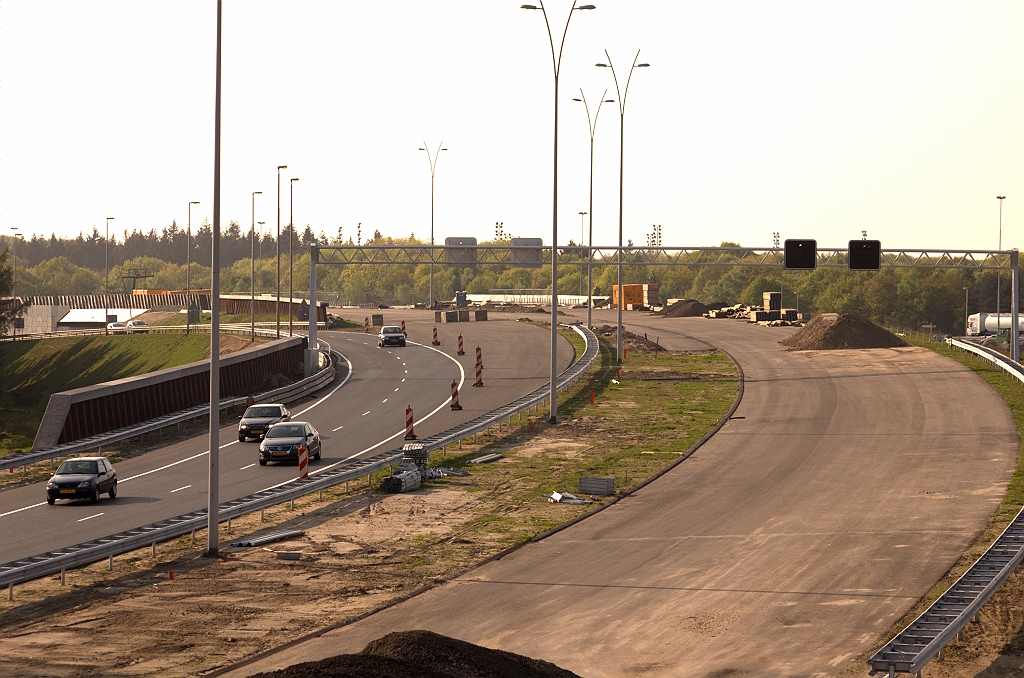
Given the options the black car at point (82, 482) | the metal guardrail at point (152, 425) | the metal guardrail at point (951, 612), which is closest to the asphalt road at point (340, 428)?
the black car at point (82, 482)

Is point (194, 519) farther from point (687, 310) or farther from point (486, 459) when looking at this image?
point (687, 310)

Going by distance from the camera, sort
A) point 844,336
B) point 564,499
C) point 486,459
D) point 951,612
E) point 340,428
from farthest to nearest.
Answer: point 844,336 < point 340,428 < point 486,459 < point 564,499 < point 951,612

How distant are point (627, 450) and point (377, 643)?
90.4 feet

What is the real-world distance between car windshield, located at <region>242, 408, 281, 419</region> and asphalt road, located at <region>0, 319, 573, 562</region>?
1252mm

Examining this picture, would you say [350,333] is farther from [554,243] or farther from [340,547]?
[340,547]

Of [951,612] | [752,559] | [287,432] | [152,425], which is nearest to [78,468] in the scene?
[287,432]

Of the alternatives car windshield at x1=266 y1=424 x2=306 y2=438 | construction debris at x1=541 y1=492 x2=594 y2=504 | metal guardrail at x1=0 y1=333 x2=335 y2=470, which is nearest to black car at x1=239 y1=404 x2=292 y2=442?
metal guardrail at x1=0 y1=333 x2=335 y2=470

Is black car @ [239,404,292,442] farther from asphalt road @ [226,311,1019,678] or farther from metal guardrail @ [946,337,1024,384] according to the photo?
metal guardrail @ [946,337,1024,384]

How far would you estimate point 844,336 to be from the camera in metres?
78.8

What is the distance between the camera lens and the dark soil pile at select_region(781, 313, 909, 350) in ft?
256

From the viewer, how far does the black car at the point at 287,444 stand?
38.8 m

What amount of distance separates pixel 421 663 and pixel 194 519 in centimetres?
1497

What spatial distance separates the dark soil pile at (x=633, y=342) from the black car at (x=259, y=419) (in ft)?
121

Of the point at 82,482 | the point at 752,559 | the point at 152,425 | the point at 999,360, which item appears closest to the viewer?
the point at 752,559
